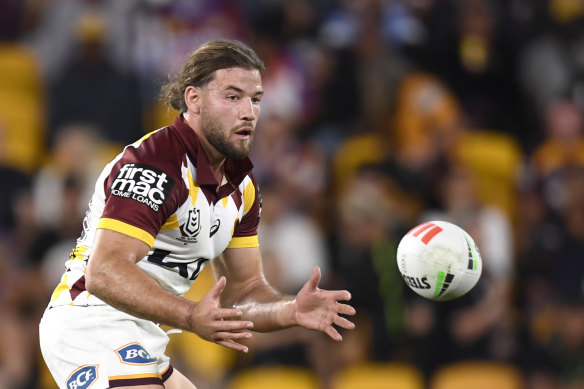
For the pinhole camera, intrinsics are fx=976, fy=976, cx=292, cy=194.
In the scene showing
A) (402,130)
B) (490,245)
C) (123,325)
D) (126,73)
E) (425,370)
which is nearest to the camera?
(123,325)

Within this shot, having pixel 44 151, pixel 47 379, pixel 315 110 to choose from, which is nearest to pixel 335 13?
pixel 315 110

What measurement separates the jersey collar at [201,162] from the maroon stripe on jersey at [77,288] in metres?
0.84

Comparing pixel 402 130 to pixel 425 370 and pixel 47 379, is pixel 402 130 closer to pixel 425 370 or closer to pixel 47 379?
pixel 425 370

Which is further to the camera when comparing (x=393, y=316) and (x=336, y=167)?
(x=336, y=167)

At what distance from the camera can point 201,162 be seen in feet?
17.2

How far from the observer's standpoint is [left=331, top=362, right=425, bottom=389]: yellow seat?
9.02 meters

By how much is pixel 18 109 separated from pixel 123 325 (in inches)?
305

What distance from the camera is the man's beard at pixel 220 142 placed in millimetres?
5305

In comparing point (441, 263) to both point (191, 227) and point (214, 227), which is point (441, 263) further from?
point (191, 227)

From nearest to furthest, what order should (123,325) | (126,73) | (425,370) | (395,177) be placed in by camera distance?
(123,325), (425,370), (395,177), (126,73)

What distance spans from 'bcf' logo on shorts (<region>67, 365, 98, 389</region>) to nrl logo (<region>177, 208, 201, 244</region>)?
82 cm

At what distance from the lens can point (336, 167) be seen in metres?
11.3

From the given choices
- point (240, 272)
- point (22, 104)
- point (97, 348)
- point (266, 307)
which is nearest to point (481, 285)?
point (240, 272)

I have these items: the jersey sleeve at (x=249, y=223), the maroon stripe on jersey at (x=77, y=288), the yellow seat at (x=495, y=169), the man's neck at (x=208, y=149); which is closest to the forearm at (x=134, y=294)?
the maroon stripe on jersey at (x=77, y=288)
